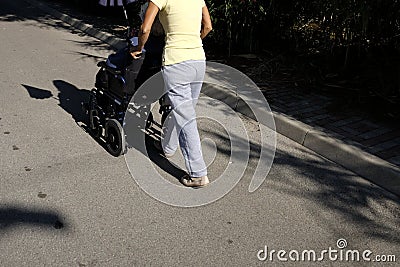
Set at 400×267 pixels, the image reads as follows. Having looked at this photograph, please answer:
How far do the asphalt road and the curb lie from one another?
86 mm

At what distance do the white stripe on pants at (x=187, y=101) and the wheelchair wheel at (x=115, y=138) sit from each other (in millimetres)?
639

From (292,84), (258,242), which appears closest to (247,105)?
(292,84)

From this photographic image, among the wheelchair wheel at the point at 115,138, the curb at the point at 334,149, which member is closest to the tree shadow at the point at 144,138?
the wheelchair wheel at the point at 115,138

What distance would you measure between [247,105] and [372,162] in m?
1.81

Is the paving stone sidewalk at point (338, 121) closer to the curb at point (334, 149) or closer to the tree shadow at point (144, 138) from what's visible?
the curb at point (334, 149)

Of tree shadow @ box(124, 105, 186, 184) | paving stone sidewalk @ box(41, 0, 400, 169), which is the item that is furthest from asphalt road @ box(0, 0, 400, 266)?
paving stone sidewalk @ box(41, 0, 400, 169)

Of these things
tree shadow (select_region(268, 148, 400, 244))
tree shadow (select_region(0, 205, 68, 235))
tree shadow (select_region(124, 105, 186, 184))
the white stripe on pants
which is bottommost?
tree shadow (select_region(0, 205, 68, 235))

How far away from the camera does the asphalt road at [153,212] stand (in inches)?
124

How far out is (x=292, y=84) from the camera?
6527mm

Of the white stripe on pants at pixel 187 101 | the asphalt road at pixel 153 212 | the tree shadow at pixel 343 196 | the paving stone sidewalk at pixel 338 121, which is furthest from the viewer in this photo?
the paving stone sidewalk at pixel 338 121

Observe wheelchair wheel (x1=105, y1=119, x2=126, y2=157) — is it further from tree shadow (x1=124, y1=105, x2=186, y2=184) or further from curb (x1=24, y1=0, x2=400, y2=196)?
curb (x1=24, y1=0, x2=400, y2=196)

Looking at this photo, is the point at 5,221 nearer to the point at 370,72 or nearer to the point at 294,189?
the point at 294,189

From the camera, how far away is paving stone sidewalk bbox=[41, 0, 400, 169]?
4633 millimetres

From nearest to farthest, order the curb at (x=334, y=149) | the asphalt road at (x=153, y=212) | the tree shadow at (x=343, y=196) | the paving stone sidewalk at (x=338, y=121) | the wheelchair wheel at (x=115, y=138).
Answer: the asphalt road at (x=153, y=212), the tree shadow at (x=343, y=196), the curb at (x=334, y=149), the wheelchair wheel at (x=115, y=138), the paving stone sidewalk at (x=338, y=121)
